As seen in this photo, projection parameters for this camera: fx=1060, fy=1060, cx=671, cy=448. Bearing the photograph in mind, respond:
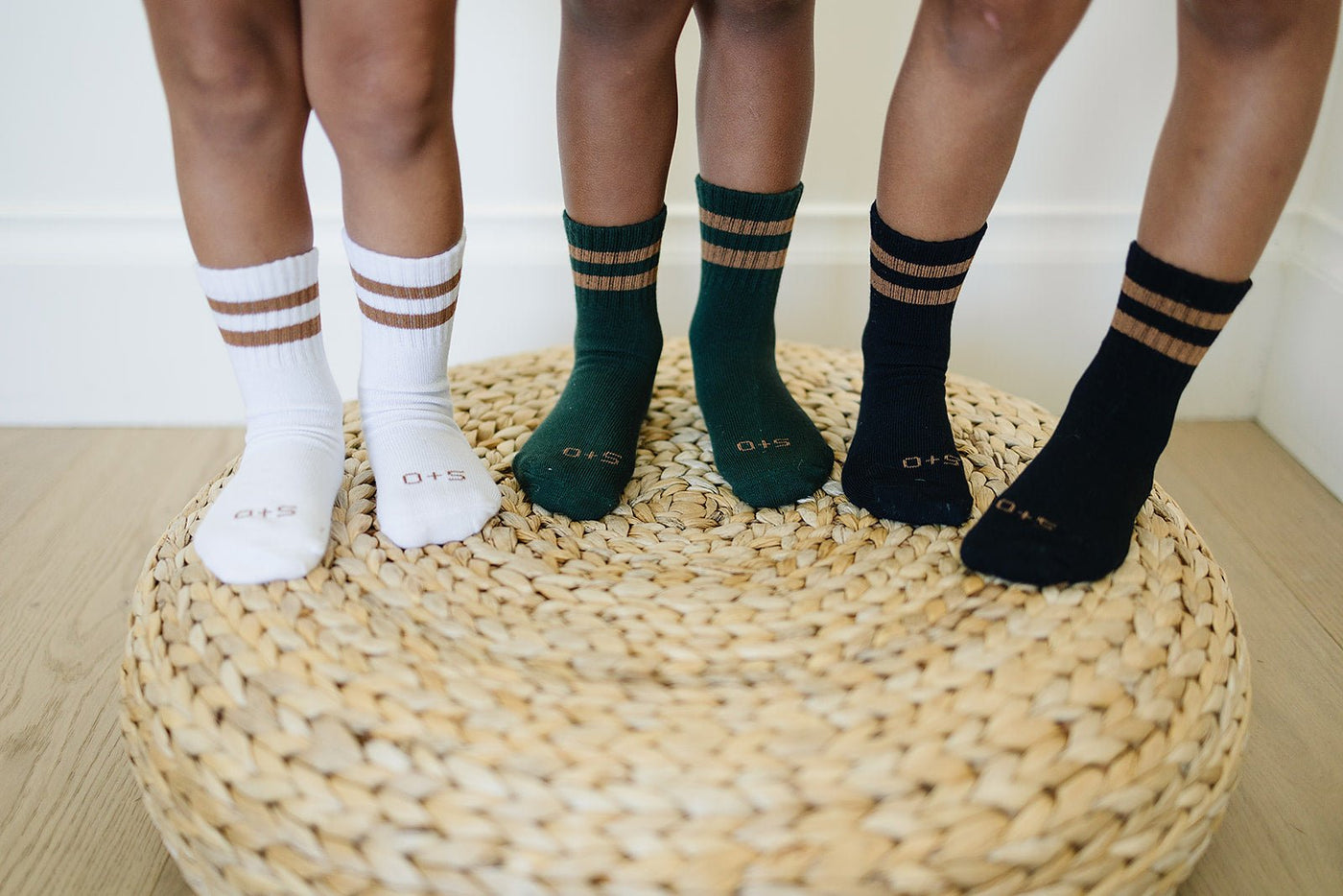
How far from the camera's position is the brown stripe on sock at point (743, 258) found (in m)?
0.94

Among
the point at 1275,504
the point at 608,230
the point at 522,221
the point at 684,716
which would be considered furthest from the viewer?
the point at 522,221

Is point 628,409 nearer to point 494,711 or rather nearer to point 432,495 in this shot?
point 432,495

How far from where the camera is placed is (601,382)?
95 cm

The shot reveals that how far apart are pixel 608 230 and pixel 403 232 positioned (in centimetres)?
20

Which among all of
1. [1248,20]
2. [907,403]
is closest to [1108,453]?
[907,403]

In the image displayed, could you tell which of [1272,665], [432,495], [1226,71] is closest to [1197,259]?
[1226,71]

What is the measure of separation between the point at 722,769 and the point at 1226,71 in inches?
21.3

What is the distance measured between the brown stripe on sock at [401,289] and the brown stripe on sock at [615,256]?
0.49 ft

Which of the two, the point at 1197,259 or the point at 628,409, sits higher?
the point at 1197,259

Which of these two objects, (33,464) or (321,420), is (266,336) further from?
(33,464)

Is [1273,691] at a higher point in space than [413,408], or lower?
lower

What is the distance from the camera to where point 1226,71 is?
68cm

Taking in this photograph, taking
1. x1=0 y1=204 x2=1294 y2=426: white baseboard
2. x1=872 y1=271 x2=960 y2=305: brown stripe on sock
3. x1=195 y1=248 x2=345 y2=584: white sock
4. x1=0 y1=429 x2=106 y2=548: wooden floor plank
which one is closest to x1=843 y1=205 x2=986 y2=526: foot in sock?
x1=872 y1=271 x2=960 y2=305: brown stripe on sock

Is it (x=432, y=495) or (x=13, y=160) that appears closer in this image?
(x=432, y=495)
